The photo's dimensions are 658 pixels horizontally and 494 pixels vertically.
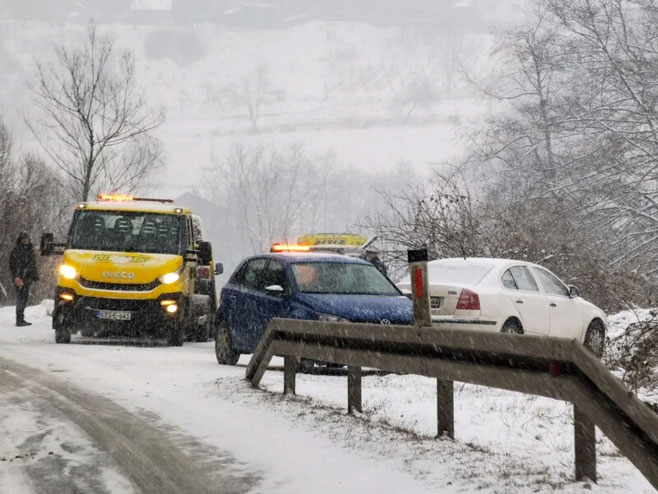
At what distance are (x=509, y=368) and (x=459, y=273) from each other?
7.32 metres

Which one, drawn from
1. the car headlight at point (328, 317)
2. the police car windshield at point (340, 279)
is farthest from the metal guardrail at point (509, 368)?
the police car windshield at point (340, 279)

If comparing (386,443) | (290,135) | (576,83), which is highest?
(290,135)

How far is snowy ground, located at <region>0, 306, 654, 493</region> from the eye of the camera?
5289 millimetres

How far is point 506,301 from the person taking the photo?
41.1 feet

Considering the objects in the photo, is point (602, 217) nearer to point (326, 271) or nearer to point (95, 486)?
point (326, 271)

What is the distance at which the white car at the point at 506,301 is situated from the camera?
12086mm

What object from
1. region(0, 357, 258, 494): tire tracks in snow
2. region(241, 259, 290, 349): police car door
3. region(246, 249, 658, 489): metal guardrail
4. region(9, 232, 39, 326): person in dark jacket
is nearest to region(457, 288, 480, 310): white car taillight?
region(241, 259, 290, 349): police car door

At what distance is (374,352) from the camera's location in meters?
7.16

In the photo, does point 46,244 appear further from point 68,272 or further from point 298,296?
point 298,296

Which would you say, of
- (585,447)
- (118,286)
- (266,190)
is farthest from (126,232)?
(266,190)

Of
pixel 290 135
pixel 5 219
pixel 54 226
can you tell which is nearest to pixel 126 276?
pixel 5 219

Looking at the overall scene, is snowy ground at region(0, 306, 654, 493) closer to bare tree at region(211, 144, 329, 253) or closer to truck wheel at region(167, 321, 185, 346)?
truck wheel at region(167, 321, 185, 346)

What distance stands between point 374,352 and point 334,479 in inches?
72.9

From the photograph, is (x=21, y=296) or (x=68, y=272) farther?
(x=21, y=296)
